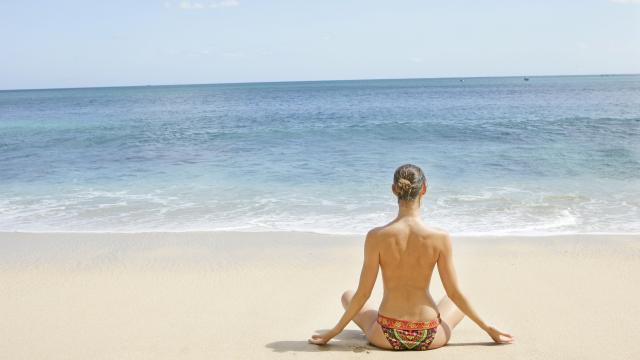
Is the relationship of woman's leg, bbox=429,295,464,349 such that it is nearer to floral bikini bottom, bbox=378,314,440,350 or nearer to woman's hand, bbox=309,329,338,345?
floral bikini bottom, bbox=378,314,440,350

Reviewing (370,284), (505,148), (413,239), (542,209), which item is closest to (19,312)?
(370,284)

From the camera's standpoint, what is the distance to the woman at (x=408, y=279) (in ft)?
11.5

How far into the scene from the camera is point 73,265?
21.1 feet

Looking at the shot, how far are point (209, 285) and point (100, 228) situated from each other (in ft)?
12.4

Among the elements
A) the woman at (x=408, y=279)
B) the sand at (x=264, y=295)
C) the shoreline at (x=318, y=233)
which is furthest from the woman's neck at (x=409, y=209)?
the shoreline at (x=318, y=233)

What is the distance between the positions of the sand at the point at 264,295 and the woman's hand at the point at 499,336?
5 cm

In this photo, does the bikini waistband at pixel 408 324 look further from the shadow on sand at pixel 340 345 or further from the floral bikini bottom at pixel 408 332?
the shadow on sand at pixel 340 345

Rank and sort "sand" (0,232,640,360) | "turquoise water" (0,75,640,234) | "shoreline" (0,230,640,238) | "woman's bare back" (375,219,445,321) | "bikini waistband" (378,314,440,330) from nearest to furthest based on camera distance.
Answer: "woman's bare back" (375,219,445,321)
"bikini waistband" (378,314,440,330)
"sand" (0,232,640,360)
"shoreline" (0,230,640,238)
"turquoise water" (0,75,640,234)

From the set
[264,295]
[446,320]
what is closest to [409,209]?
[446,320]

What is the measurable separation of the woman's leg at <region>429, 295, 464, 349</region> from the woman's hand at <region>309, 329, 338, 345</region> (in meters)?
0.72

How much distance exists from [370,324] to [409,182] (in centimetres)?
122

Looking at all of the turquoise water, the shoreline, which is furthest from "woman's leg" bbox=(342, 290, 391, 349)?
the turquoise water

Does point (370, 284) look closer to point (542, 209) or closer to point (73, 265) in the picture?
point (73, 265)

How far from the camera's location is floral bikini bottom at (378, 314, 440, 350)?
3725mm
